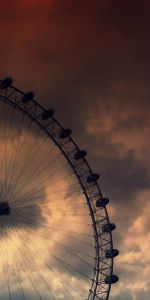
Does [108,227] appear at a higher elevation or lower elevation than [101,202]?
lower

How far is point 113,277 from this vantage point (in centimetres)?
7438

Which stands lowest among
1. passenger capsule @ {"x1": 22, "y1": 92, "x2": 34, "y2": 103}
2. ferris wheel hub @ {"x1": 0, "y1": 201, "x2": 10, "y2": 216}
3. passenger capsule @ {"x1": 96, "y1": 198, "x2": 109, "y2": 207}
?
ferris wheel hub @ {"x1": 0, "y1": 201, "x2": 10, "y2": 216}

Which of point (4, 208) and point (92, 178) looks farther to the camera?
point (92, 178)

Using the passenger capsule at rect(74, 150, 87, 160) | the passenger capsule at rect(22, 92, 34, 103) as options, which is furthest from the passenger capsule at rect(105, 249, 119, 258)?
the passenger capsule at rect(22, 92, 34, 103)

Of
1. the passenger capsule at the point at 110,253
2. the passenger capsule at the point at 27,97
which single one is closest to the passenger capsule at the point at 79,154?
the passenger capsule at the point at 27,97

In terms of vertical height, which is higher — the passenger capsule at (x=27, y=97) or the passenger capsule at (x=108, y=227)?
the passenger capsule at (x=27, y=97)

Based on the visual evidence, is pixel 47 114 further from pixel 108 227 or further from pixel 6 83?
pixel 108 227

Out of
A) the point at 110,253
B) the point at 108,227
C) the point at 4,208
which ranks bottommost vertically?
the point at 4,208

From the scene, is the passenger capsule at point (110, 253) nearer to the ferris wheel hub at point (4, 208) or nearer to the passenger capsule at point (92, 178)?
the passenger capsule at point (92, 178)

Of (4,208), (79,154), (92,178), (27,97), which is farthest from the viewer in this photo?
(92,178)

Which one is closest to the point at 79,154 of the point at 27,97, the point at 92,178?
the point at 92,178

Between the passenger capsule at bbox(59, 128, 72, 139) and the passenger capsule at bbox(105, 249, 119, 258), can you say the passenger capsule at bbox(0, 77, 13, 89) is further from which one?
the passenger capsule at bbox(105, 249, 119, 258)

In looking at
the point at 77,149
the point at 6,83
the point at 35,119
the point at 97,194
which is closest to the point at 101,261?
the point at 97,194

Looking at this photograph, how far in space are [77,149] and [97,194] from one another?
6603 millimetres
